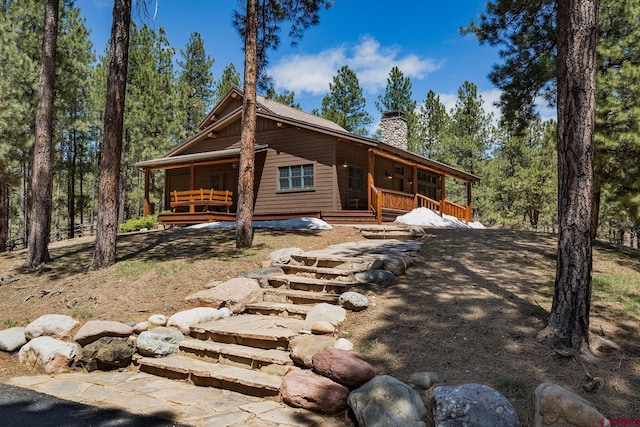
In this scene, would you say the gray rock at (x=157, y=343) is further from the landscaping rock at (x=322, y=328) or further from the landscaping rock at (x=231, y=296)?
the landscaping rock at (x=322, y=328)

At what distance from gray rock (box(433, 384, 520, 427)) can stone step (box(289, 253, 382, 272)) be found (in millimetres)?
3949

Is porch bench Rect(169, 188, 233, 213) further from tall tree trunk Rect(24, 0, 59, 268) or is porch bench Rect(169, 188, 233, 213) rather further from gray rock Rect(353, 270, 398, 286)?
gray rock Rect(353, 270, 398, 286)

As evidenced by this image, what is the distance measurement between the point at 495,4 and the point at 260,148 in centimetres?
1066

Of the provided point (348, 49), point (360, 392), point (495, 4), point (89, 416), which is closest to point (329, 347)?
point (360, 392)

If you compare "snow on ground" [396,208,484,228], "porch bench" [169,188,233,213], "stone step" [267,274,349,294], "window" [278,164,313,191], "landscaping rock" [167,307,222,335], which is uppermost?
"window" [278,164,313,191]

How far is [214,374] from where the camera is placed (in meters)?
4.65

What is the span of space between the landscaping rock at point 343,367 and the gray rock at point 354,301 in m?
1.48

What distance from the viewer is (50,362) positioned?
5172 millimetres

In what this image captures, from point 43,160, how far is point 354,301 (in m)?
8.30

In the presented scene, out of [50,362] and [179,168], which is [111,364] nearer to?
[50,362]

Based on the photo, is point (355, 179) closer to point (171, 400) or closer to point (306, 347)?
point (306, 347)

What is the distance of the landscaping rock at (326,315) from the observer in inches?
219

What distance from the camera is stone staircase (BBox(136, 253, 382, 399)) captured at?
4617 mm

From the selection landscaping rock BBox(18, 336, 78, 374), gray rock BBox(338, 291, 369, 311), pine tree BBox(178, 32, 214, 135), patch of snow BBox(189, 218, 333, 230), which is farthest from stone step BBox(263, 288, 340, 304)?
pine tree BBox(178, 32, 214, 135)
